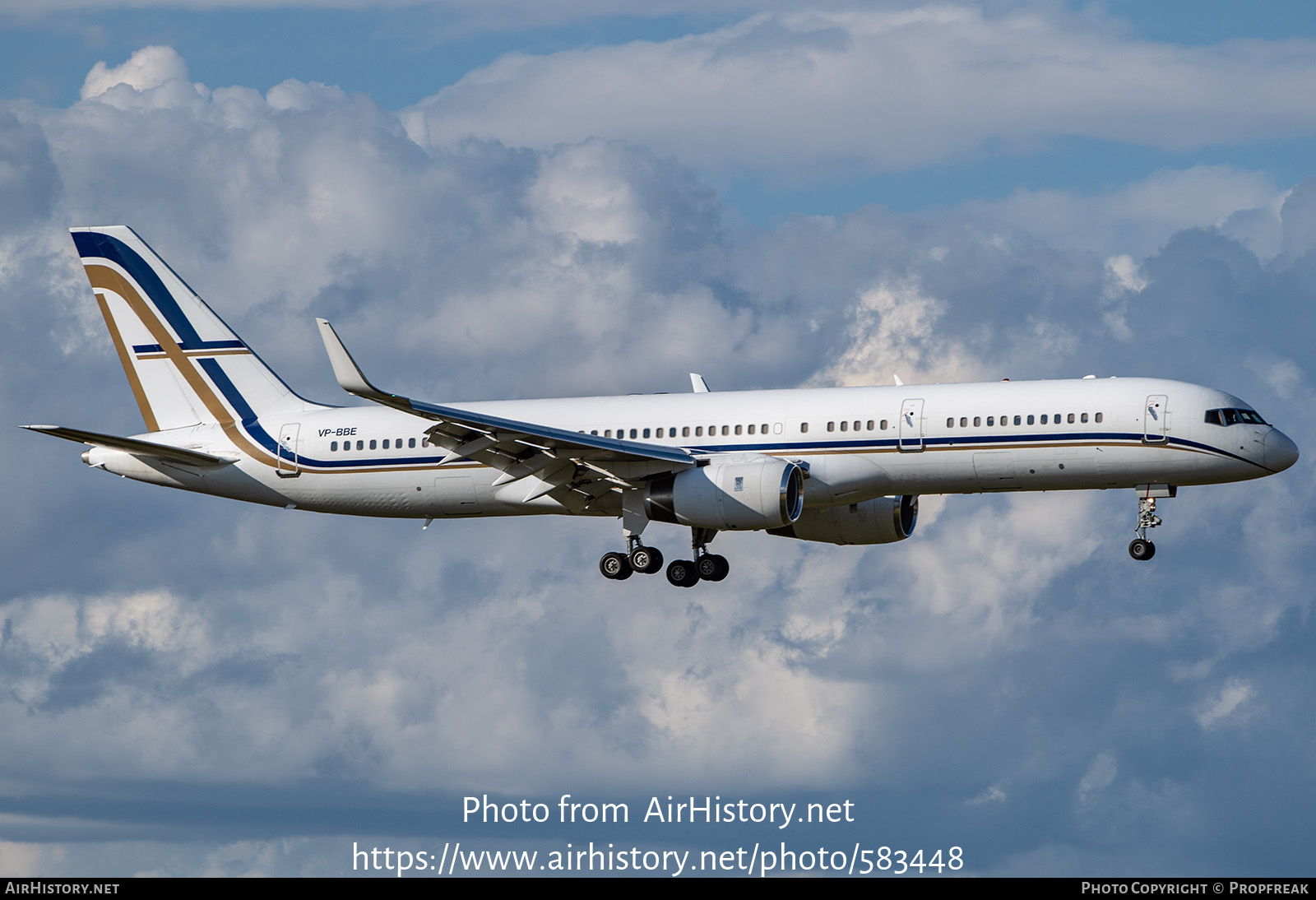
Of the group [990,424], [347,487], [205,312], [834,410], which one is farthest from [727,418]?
[205,312]

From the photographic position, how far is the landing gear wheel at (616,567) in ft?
201

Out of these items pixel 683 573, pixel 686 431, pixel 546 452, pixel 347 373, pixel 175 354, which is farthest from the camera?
pixel 175 354

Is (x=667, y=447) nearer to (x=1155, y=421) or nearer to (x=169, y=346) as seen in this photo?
(x=1155, y=421)

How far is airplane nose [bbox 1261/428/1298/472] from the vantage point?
56.0 meters

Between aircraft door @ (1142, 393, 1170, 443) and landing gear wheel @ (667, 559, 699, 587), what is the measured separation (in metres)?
16.2

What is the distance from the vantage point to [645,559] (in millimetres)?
60688

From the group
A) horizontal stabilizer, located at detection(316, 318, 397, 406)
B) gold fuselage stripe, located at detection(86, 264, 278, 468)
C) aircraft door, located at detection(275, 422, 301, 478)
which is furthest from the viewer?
gold fuselage stripe, located at detection(86, 264, 278, 468)

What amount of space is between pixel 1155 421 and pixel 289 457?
30524 mm

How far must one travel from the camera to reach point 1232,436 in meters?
55.4

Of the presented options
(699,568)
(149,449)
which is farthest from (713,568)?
(149,449)

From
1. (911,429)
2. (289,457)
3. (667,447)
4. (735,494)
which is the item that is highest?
(289,457)

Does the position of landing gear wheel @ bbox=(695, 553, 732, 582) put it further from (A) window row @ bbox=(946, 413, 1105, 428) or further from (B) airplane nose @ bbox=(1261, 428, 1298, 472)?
(B) airplane nose @ bbox=(1261, 428, 1298, 472)

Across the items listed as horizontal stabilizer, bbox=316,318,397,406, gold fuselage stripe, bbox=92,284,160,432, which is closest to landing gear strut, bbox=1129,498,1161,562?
horizontal stabilizer, bbox=316,318,397,406

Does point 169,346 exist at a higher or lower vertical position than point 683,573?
higher
